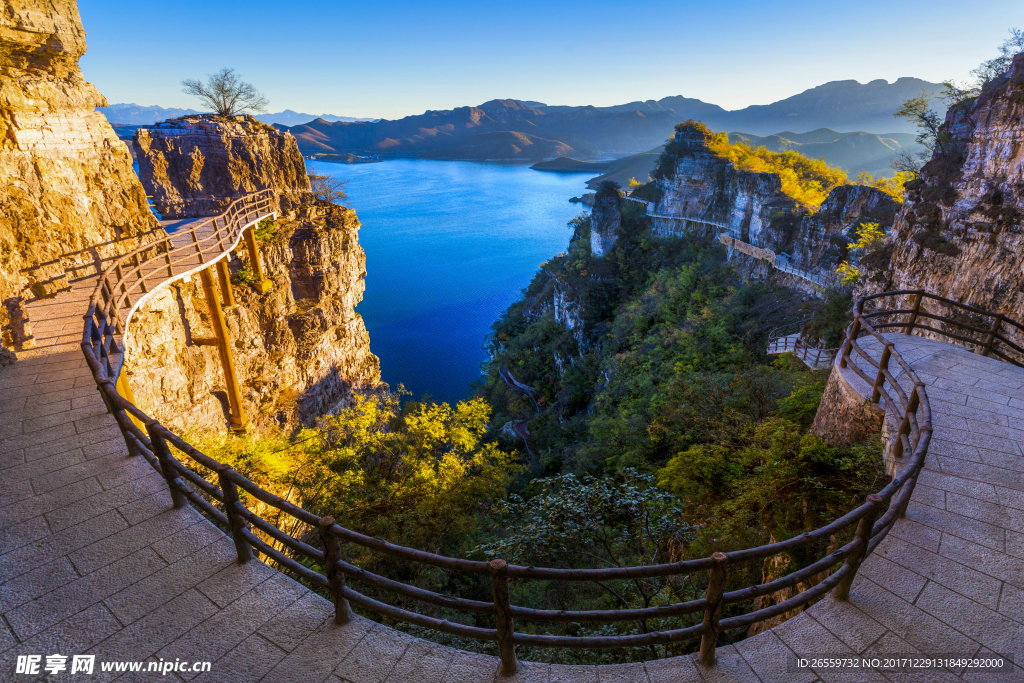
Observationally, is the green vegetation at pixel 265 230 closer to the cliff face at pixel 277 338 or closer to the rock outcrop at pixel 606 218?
the cliff face at pixel 277 338

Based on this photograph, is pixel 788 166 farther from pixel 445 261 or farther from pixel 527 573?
pixel 527 573

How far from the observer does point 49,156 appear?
393 inches

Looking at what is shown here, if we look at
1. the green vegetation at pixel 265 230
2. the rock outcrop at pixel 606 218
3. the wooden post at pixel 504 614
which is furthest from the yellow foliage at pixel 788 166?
the wooden post at pixel 504 614

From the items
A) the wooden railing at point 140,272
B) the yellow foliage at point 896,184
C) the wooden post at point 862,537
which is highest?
the yellow foliage at point 896,184

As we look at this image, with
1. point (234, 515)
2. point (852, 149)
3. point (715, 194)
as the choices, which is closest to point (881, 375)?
point (234, 515)

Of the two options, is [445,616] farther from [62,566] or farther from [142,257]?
[142,257]

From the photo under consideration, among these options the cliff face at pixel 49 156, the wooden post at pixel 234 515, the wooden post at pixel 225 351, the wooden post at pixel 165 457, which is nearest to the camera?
the wooden post at pixel 234 515

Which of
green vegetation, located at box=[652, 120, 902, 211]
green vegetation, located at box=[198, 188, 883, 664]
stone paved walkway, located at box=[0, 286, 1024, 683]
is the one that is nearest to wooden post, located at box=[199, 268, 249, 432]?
green vegetation, located at box=[198, 188, 883, 664]

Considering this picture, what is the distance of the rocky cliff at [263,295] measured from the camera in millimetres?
14875

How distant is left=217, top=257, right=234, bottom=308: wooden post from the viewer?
641 inches

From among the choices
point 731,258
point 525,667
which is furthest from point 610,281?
point 525,667

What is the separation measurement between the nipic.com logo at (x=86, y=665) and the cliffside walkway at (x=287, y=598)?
0.11 ft

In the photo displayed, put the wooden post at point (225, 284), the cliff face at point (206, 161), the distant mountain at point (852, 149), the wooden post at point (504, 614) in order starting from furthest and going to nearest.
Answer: the distant mountain at point (852, 149) < the cliff face at point (206, 161) < the wooden post at point (225, 284) < the wooden post at point (504, 614)

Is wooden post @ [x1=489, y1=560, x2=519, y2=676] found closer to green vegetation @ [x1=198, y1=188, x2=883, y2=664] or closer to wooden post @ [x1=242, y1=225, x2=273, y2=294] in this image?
green vegetation @ [x1=198, y1=188, x2=883, y2=664]
